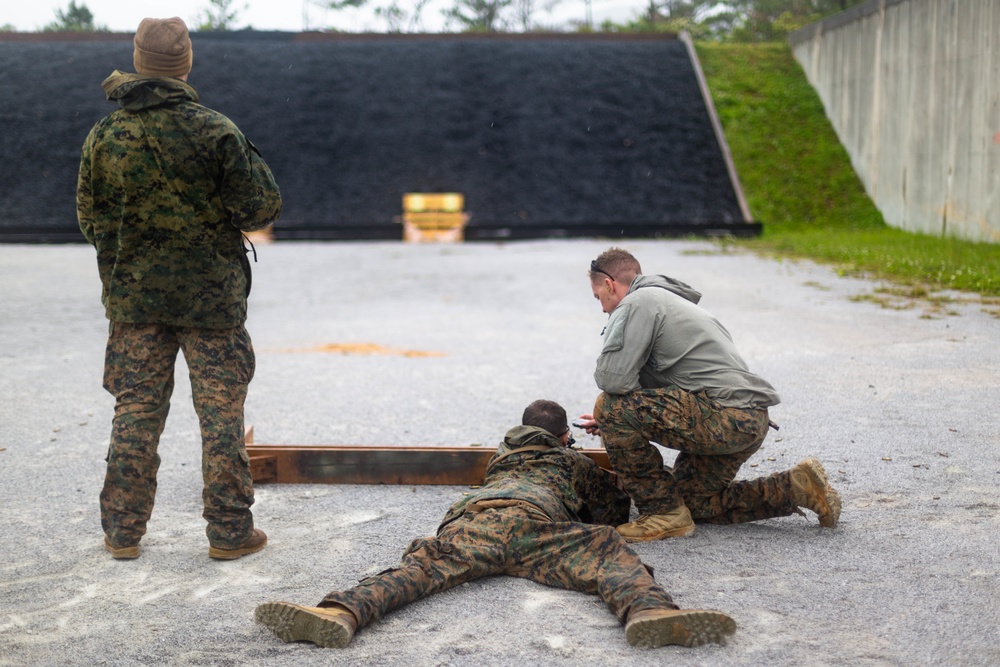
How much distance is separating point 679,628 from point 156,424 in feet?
6.65

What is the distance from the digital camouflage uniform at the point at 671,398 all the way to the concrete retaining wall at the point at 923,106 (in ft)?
35.7

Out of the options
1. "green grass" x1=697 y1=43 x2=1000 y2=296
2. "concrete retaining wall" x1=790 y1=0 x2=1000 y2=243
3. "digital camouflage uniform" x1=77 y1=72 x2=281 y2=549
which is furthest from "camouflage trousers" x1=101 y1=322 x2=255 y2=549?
"concrete retaining wall" x1=790 y1=0 x2=1000 y2=243

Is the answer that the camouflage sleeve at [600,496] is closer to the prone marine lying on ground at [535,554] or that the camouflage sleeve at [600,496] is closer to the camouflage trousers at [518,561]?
the prone marine lying on ground at [535,554]

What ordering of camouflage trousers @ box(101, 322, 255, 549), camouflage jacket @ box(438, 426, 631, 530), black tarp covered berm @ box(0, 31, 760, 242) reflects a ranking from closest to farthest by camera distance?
1. camouflage jacket @ box(438, 426, 631, 530)
2. camouflage trousers @ box(101, 322, 255, 549)
3. black tarp covered berm @ box(0, 31, 760, 242)

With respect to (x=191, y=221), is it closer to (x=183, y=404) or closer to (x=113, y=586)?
(x=113, y=586)

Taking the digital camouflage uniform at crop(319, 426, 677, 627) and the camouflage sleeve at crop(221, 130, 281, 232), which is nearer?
the digital camouflage uniform at crop(319, 426, 677, 627)

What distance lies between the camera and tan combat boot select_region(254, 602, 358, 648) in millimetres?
2750

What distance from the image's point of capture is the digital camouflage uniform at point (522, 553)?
2912 mm

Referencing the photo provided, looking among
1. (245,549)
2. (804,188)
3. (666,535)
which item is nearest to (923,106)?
(804,188)

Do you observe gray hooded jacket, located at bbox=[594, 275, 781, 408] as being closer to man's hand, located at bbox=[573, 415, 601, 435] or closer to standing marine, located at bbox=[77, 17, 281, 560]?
man's hand, located at bbox=[573, 415, 601, 435]

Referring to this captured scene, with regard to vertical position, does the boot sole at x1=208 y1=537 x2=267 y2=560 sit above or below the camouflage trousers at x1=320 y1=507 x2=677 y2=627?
below

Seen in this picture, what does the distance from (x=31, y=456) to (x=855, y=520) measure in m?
3.95

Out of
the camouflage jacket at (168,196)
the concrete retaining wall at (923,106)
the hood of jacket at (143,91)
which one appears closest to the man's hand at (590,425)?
the camouflage jacket at (168,196)

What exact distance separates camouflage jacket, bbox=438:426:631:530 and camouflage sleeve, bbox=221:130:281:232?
126 centimetres
